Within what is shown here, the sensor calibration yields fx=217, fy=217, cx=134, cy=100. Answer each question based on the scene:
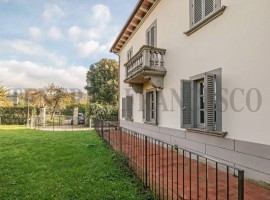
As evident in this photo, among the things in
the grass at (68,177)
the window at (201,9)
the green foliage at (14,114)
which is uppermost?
the window at (201,9)

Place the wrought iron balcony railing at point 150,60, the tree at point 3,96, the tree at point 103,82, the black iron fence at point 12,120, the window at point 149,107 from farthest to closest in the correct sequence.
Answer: the tree at point 103,82
the tree at point 3,96
the black iron fence at point 12,120
the window at point 149,107
the wrought iron balcony railing at point 150,60

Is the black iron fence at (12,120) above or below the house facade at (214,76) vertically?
below

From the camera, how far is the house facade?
13.9 feet

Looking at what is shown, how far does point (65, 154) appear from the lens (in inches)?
317

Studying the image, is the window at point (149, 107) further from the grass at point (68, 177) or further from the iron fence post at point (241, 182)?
the iron fence post at point (241, 182)

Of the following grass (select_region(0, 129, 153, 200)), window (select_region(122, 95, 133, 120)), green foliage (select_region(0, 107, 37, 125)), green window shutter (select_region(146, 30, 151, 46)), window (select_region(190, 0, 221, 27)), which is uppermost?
green window shutter (select_region(146, 30, 151, 46))

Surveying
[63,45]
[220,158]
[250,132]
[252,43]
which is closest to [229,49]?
[252,43]

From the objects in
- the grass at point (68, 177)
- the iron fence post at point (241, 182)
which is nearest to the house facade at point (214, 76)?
the grass at point (68, 177)

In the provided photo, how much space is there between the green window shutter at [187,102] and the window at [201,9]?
180 centimetres

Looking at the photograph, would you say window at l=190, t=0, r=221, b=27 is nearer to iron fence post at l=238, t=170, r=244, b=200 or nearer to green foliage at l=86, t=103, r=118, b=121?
iron fence post at l=238, t=170, r=244, b=200

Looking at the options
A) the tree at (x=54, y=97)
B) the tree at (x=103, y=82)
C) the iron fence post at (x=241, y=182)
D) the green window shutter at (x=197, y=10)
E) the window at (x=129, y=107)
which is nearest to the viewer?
the iron fence post at (x=241, y=182)

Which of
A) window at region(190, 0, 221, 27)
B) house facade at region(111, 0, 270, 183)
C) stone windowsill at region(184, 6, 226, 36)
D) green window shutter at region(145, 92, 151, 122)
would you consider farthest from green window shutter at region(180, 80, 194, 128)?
green window shutter at region(145, 92, 151, 122)

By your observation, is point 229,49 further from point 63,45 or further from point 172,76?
point 63,45

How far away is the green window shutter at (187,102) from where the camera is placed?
646 cm
